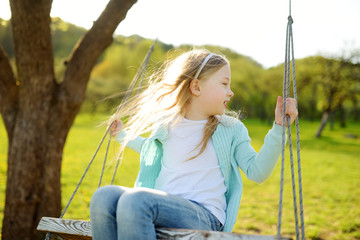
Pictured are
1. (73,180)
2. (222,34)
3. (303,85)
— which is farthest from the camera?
(222,34)

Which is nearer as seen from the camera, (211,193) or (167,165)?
(211,193)

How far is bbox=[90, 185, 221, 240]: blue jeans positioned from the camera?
5.49ft

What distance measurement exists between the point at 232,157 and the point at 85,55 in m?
1.84

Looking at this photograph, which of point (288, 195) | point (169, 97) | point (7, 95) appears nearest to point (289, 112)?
point (169, 97)

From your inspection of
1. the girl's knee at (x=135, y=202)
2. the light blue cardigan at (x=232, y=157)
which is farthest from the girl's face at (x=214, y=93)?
the girl's knee at (x=135, y=202)

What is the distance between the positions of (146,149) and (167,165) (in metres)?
0.28

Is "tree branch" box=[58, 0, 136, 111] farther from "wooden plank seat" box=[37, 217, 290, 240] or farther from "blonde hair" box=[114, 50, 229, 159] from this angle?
"wooden plank seat" box=[37, 217, 290, 240]

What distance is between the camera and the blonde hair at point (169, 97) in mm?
2281

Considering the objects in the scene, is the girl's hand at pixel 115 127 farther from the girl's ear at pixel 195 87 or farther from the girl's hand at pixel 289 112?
the girl's hand at pixel 289 112

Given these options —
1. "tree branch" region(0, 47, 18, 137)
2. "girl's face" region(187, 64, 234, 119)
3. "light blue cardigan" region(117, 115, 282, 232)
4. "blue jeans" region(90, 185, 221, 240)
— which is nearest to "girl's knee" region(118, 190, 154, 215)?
"blue jeans" region(90, 185, 221, 240)

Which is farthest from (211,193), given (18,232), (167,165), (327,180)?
(327,180)

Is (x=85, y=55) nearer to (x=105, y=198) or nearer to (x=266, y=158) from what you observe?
(x=105, y=198)

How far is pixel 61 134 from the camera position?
3336 millimetres

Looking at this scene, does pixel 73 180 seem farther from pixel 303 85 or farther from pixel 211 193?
pixel 303 85
